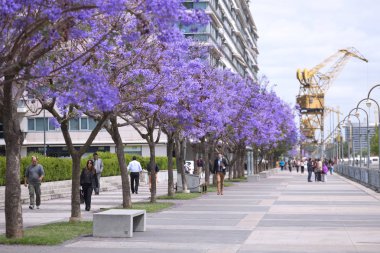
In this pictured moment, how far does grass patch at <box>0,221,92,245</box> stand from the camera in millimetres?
14930

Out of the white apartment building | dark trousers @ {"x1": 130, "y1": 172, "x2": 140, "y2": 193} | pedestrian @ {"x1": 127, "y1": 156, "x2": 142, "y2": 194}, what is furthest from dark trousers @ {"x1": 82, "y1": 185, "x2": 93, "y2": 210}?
the white apartment building

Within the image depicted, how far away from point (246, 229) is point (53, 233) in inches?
173

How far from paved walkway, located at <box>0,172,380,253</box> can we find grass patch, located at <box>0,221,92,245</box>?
13.8 inches

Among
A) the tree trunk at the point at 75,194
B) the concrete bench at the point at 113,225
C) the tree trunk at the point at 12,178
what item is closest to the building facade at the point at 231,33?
the tree trunk at the point at 75,194

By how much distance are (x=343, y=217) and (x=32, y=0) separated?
43.7ft

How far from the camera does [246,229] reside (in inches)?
725

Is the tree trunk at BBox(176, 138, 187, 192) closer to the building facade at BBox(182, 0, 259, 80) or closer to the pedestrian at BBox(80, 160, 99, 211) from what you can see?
the pedestrian at BBox(80, 160, 99, 211)

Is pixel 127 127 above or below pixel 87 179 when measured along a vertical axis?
above

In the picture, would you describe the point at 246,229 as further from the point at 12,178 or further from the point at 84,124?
the point at 84,124

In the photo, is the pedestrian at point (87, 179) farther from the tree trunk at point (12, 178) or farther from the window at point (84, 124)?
the window at point (84, 124)

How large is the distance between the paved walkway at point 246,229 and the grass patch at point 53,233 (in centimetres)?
35

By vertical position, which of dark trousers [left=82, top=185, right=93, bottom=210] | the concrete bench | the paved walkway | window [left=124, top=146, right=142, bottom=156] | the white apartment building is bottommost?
the paved walkway

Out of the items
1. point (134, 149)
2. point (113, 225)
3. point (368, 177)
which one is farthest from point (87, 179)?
point (134, 149)

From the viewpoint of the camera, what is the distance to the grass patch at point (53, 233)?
14.9 metres
